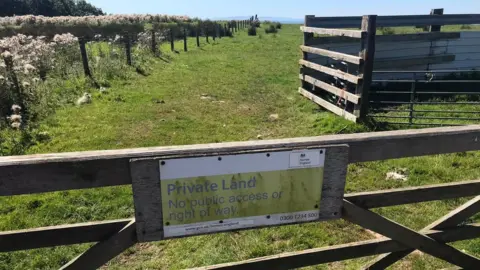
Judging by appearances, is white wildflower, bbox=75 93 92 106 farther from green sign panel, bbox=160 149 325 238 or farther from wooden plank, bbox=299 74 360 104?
green sign panel, bbox=160 149 325 238

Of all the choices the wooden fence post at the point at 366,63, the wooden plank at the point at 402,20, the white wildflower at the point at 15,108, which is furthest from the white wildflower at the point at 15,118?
the wooden plank at the point at 402,20

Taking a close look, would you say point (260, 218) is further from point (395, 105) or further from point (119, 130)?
point (395, 105)

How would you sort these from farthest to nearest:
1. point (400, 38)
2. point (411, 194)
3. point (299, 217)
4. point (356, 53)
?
point (356, 53), point (400, 38), point (411, 194), point (299, 217)

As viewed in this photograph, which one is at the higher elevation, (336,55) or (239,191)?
(336,55)

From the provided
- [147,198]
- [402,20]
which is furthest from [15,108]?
[402,20]

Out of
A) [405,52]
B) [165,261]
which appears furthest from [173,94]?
[165,261]

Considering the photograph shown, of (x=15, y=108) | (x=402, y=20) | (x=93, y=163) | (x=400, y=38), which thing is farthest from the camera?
(x=402, y=20)

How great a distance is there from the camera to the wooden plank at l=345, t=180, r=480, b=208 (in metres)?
2.42

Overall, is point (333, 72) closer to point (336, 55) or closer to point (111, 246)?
point (336, 55)

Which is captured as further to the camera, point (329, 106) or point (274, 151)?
point (329, 106)

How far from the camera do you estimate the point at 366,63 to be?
7309 mm

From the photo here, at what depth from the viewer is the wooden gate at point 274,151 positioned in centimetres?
177

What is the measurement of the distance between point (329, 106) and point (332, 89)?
1.32 ft

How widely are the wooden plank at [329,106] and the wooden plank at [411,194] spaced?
5.11 m
